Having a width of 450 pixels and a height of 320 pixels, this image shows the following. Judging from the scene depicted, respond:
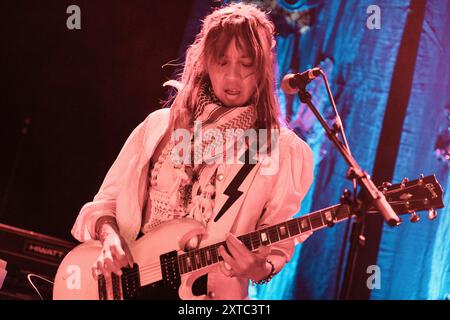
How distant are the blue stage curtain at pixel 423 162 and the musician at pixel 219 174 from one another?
1.26 m

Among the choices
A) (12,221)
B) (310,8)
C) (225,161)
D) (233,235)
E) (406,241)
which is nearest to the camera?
(233,235)

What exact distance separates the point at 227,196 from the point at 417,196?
71cm

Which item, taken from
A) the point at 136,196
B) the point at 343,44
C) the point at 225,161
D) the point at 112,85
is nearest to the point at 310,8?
the point at 343,44

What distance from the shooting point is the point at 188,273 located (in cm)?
207

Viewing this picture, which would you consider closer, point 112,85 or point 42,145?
point 112,85

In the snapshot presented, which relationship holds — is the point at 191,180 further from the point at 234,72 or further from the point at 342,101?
the point at 342,101

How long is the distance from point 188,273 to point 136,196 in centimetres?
41

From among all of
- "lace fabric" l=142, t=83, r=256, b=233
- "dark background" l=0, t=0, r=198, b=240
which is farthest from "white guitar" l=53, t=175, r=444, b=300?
"dark background" l=0, t=0, r=198, b=240

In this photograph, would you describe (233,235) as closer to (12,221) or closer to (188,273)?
(188,273)

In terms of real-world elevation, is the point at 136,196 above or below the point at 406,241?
above

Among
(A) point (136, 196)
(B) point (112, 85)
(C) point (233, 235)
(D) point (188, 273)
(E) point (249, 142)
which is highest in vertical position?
(B) point (112, 85)

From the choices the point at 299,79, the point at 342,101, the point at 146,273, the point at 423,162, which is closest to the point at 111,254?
the point at 146,273

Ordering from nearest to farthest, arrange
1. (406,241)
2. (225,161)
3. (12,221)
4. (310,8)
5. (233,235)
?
(233,235)
(225,161)
(406,241)
(310,8)
(12,221)

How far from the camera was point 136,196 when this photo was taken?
7.40ft
